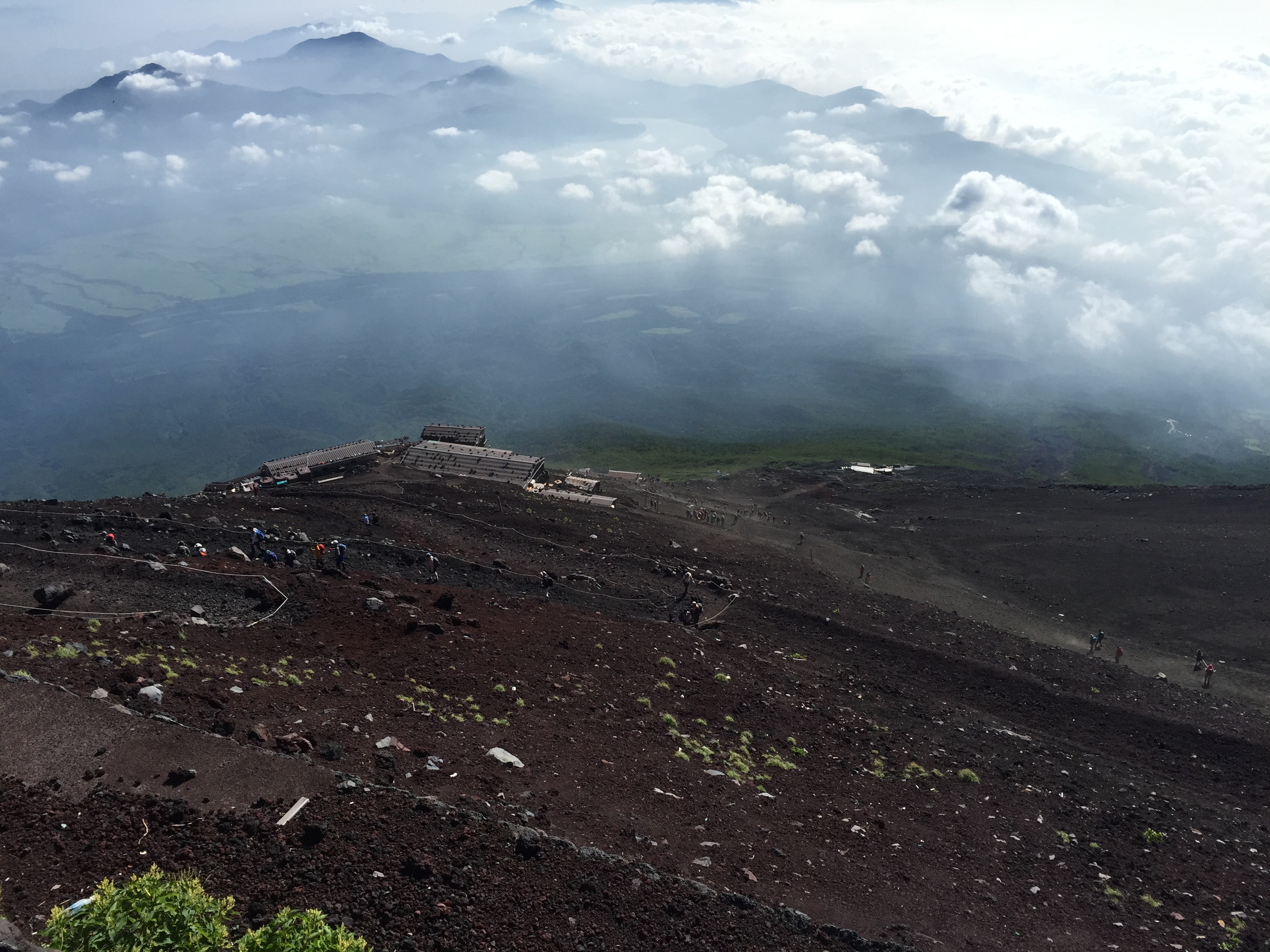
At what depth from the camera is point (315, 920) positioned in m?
7.85

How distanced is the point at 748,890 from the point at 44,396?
226727mm

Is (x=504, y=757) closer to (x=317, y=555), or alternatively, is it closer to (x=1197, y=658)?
(x=317, y=555)

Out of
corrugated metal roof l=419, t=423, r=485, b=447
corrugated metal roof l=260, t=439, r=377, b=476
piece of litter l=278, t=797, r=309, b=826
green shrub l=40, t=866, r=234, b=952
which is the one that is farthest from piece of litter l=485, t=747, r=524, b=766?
corrugated metal roof l=419, t=423, r=485, b=447

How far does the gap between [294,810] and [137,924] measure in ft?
15.9

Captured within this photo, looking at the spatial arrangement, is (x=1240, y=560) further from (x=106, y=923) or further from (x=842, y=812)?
(x=106, y=923)

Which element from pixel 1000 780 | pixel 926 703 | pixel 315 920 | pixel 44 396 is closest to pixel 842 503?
pixel 926 703

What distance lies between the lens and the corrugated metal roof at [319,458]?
160 ft

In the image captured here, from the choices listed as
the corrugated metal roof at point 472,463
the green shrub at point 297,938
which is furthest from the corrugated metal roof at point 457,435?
the green shrub at point 297,938

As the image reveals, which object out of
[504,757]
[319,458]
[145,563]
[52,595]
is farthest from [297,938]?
Result: [319,458]

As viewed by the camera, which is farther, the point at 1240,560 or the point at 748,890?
the point at 1240,560

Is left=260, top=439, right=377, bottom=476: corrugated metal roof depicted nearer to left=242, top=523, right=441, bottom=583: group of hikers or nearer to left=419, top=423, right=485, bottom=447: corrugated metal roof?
left=419, top=423, right=485, bottom=447: corrugated metal roof

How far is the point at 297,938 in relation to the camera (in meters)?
7.54

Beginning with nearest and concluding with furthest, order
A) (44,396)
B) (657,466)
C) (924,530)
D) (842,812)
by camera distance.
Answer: (842,812)
(924,530)
(657,466)
(44,396)

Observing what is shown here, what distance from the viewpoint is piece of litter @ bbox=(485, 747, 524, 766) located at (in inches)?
643
